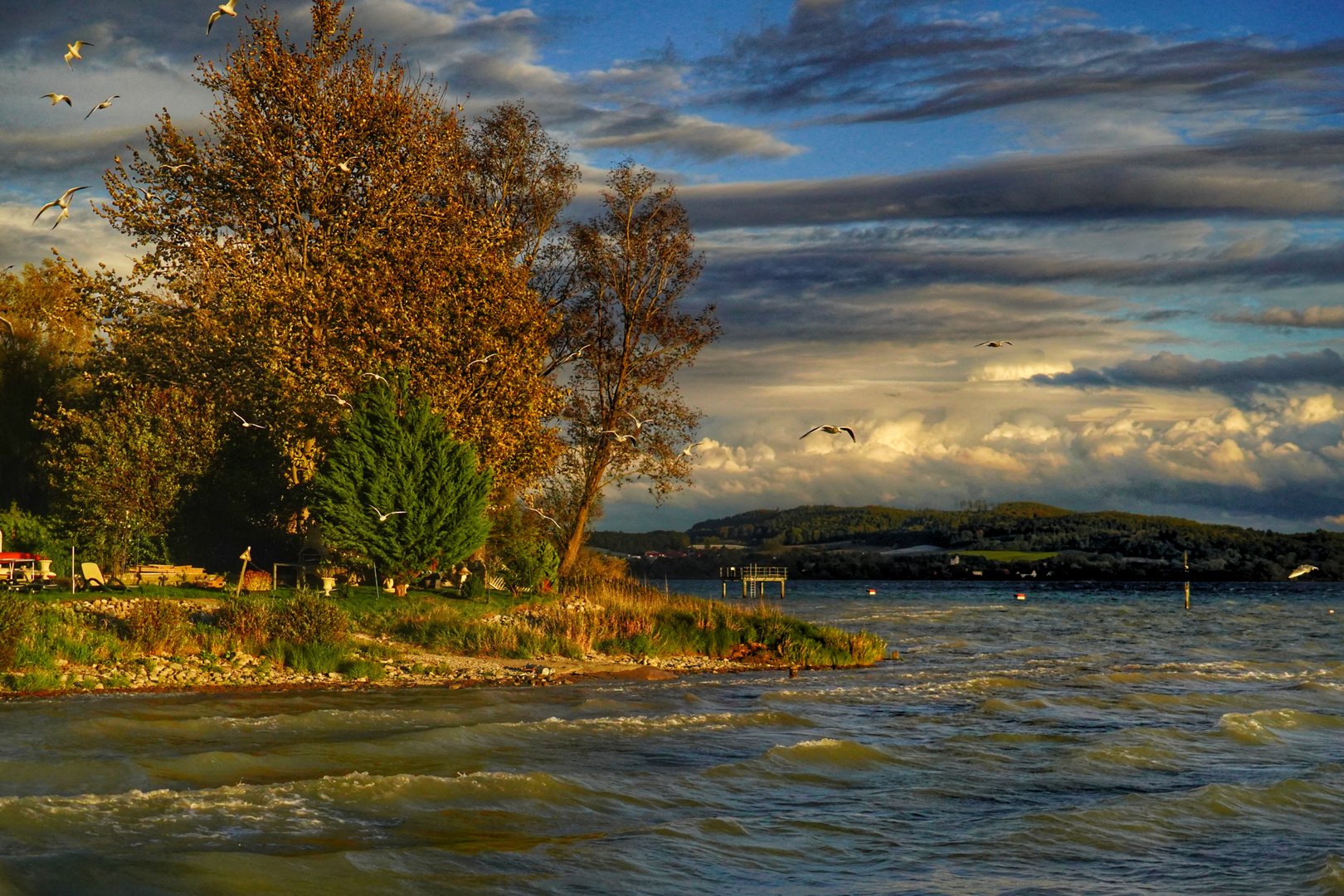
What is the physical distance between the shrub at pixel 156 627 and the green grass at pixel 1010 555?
165m

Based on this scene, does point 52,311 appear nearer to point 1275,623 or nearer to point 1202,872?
point 1202,872

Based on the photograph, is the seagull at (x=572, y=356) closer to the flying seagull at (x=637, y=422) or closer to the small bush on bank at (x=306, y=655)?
the flying seagull at (x=637, y=422)

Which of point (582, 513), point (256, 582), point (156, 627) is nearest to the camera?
point (156, 627)

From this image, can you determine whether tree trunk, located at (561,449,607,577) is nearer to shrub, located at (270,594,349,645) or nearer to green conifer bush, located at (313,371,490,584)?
green conifer bush, located at (313,371,490,584)

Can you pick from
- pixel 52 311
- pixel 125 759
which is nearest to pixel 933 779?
pixel 125 759

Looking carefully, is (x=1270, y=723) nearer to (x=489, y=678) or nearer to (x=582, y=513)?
(x=489, y=678)

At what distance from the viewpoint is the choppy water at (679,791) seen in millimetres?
12266

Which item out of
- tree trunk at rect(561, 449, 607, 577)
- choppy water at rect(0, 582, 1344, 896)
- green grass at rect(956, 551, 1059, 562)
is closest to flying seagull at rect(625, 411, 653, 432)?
tree trunk at rect(561, 449, 607, 577)

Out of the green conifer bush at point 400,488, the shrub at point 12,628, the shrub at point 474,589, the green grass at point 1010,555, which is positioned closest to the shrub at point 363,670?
the shrub at point 12,628

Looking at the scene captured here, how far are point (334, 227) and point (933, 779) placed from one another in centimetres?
2979

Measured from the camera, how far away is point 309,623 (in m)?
27.3

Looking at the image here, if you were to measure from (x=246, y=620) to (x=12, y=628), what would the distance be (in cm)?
497

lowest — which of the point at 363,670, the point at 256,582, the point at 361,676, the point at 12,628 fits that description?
the point at 361,676

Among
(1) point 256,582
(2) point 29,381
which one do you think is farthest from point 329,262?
(2) point 29,381
